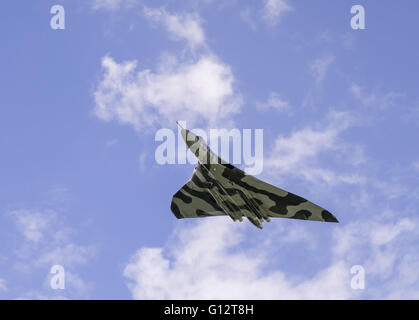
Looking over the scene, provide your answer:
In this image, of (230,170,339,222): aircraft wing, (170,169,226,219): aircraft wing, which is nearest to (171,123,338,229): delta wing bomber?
(230,170,339,222): aircraft wing

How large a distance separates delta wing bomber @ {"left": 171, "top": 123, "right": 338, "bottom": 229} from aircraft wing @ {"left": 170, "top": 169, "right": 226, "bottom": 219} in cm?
11

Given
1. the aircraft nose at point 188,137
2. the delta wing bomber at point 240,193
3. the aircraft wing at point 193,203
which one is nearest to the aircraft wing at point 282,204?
the delta wing bomber at point 240,193

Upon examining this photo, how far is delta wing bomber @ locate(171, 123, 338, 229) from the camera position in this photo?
1325 inches

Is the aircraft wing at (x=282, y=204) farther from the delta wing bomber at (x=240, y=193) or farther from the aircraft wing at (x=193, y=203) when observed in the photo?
the aircraft wing at (x=193, y=203)

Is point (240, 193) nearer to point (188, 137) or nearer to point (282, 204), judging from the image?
point (282, 204)

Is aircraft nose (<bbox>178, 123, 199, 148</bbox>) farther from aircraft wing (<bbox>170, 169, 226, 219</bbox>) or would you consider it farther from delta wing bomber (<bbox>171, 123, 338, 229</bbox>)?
aircraft wing (<bbox>170, 169, 226, 219</bbox>)

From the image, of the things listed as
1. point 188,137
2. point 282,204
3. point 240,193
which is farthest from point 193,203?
point 188,137

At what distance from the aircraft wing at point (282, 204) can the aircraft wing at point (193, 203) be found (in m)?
4.37

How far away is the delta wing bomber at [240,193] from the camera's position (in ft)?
110

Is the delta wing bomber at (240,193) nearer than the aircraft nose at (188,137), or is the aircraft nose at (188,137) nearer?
the aircraft nose at (188,137)
